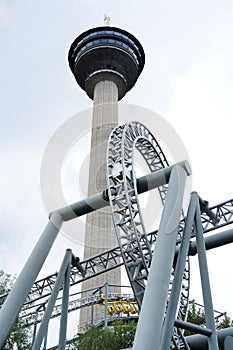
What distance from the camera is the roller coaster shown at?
1128 cm

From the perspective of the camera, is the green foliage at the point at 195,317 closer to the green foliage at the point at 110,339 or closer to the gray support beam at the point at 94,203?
the green foliage at the point at 110,339

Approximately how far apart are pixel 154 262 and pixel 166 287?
2.51 ft

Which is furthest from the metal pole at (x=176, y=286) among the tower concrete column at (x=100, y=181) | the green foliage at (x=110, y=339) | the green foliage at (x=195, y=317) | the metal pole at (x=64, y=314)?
the tower concrete column at (x=100, y=181)

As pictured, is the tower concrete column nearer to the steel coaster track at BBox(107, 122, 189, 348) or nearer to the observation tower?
the observation tower

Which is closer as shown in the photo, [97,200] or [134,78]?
[97,200]

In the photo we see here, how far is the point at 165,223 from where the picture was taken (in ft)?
40.9

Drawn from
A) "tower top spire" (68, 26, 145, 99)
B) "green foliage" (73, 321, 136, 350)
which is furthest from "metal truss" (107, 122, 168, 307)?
"tower top spire" (68, 26, 145, 99)

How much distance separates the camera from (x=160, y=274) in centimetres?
1123

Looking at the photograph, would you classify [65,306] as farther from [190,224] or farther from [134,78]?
[134,78]

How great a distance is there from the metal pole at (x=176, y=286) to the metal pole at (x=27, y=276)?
14.7 feet

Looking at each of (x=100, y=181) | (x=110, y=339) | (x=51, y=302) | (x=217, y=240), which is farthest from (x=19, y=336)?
(x=100, y=181)

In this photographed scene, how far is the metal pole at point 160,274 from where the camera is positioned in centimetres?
1004

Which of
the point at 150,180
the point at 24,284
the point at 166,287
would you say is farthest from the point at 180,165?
the point at 24,284

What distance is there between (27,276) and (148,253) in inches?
159
